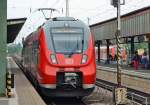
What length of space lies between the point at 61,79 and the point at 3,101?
2606 mm

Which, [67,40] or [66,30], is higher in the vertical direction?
[66,30]

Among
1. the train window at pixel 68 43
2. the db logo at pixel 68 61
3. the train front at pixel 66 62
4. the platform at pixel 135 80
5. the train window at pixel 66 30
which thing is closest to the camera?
the train front at pixel 66 62

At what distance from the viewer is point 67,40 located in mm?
18266

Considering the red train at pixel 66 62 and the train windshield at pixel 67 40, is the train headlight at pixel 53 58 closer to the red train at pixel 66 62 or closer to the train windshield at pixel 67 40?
the red train at pixel 66 62

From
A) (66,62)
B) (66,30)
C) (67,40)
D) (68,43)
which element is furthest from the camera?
(66,30)

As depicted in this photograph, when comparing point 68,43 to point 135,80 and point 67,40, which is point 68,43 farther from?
point 135,80

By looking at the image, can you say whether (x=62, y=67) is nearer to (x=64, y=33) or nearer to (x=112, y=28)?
(x=64, y=33)

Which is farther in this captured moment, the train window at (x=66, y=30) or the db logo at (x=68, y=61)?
the train window at (x=66, y=30)

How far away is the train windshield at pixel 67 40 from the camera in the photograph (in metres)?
18.0

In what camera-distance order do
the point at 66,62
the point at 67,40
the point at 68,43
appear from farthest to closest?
the point at 67,40
the point at 68,43
the point at 66,62

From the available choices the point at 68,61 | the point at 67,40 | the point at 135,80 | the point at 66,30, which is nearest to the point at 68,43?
the point at 67,40

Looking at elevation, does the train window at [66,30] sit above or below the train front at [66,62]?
above

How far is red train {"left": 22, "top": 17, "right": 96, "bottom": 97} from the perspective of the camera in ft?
57.4

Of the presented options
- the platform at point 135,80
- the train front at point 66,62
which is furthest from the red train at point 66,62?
the platform at point 135,80
